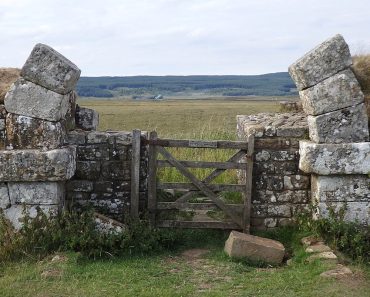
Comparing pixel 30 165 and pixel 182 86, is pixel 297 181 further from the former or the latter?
pixel 182 86

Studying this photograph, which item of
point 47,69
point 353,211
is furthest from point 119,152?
point 353,211

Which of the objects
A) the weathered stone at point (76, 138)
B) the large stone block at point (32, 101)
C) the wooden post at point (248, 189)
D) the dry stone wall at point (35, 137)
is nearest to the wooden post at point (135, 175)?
the weathered stone at point (76, 138)

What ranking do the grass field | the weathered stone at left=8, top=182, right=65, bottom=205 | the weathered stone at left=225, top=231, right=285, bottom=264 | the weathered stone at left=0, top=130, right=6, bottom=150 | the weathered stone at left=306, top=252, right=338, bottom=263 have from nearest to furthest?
the grass field < the weathered stone at left=306, top=252, right=338, bottom=263 < the weathered stone at left=225, top=231, right=285, bottom=264 < the weathered stone at left=8, top=182, right=65, bottom=205 < the weathered stone at left=0, top=130, right=6, bottom=150

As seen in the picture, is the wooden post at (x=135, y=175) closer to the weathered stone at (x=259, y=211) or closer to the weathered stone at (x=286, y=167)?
the weathered stone at (x=259, y=211)

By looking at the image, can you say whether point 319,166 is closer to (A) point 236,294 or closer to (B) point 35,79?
(A) point 236,294

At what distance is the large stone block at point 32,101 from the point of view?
7.14 meters

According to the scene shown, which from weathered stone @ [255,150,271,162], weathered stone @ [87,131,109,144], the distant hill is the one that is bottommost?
weathered stone @ [255,150,271,162]

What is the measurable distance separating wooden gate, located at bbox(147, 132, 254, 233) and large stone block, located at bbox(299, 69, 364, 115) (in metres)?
1.12

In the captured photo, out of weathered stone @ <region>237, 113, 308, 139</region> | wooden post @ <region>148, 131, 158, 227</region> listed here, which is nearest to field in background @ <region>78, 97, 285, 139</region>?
weathered stone @ <region>237, 113, 308, 139</region>

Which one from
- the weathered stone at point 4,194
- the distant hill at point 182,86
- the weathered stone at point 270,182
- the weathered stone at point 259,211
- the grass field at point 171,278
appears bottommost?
the grass field at point 171,278

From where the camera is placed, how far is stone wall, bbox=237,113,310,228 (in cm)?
790

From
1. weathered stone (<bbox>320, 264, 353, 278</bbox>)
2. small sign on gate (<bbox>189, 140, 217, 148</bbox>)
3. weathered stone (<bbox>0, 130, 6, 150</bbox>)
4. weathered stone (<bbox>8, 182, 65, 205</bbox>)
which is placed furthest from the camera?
small sign on gate (<bbox>189, 140, 217, 148</bbox>)

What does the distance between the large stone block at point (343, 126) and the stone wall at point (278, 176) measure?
1.96 ft

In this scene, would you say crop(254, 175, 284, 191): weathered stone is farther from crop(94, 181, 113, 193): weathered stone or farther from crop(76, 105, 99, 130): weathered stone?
crop(76, 105, 99, 130): weathered stone
